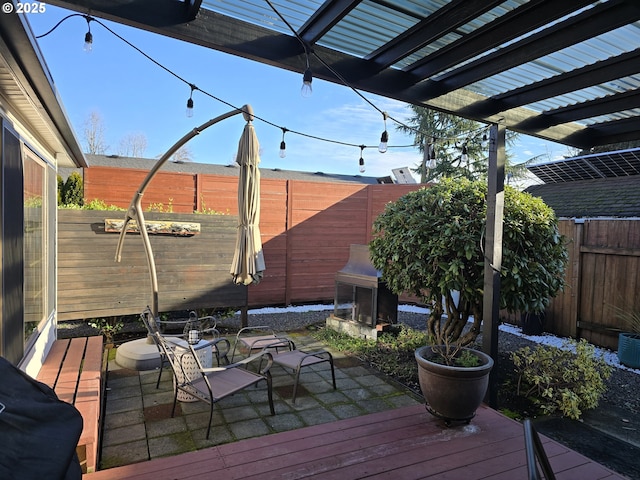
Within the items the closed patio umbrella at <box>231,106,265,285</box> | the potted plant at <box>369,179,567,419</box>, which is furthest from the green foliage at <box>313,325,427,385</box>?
the closed patio umbrella at <box>231,106,265,285</box>

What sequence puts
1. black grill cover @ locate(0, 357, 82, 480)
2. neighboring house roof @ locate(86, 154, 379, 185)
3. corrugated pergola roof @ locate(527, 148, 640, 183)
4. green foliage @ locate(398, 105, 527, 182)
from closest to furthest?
black grill cover @ locate(0, 357, 82, 480) → corrugated pergola roof @ locate(527, 148, 640, 183) → neighboring house roof @ locate(86, 154, 379, 185) → green foliage @ locate(398, 105, 527, 182)

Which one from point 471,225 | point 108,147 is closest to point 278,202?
point 471,225

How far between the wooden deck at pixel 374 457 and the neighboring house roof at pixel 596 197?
13.9ft

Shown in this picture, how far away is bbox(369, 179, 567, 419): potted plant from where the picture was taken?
11.6 feet

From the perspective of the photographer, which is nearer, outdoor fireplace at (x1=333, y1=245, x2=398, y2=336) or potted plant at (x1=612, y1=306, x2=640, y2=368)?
potted plant at (x1=612, y1=306, x2=640, y2=368)

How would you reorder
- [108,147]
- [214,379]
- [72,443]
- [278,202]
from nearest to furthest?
1. [72,443]
2. [214,379]
3. [278,202]
4. [108,147]

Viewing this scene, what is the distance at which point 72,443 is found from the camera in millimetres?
1211

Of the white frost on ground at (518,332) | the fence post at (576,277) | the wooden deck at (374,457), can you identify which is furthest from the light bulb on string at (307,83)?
the fence post at (576,277)

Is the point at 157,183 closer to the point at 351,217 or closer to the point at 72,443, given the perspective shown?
the point at 351,217

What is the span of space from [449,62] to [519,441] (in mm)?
2634

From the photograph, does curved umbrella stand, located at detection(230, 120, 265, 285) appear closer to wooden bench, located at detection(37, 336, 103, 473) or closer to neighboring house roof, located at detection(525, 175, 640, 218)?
wooden bench, located at detection(37, 336, 103, 473)

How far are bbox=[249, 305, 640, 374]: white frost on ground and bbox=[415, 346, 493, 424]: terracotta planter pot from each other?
1924 millimetres

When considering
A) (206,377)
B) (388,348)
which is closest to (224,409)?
(206,377)

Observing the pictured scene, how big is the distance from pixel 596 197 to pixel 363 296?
4241 mm
